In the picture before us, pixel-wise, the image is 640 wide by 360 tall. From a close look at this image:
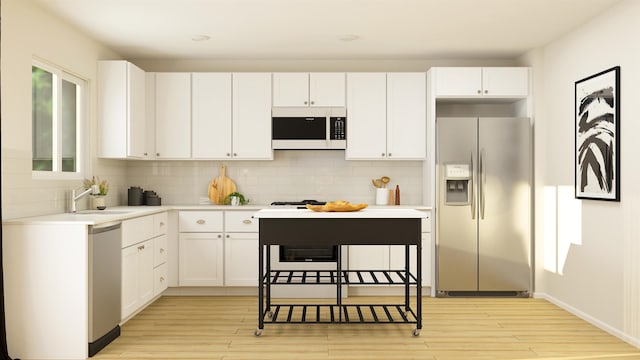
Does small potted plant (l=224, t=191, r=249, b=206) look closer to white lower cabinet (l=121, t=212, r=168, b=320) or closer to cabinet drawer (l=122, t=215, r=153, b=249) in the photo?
white lower cabinet (l=121, t=212, r=168, b=320)

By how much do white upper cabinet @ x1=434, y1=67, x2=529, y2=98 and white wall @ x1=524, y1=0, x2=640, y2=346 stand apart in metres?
0.17

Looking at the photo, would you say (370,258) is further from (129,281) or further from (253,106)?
(129,281)

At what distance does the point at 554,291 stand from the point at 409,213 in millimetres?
2072

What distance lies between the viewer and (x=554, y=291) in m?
5.14

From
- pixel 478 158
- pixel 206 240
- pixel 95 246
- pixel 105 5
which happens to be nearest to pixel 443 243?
pixel 478 158

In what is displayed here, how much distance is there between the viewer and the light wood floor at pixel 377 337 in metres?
3.69

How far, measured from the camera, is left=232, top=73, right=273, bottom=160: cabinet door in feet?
18.6

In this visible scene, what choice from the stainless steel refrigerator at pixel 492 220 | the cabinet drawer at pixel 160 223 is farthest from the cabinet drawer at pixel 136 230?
the stainless steel refrigerator at pixel 492 220

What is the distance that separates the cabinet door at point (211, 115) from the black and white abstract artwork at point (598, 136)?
11.1 feet

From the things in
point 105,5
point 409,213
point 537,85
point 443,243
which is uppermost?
point 105,5

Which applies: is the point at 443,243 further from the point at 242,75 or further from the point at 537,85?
the point at 242,75

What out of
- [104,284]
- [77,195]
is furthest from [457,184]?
[77,195]

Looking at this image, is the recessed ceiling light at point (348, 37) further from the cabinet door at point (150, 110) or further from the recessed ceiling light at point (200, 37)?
the cabinet door at point (150, 110)

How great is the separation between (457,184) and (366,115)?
1.18 metres
